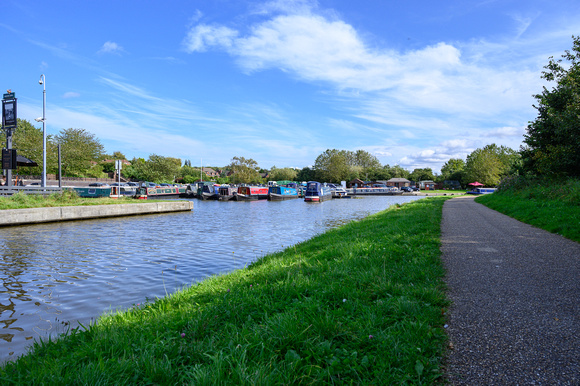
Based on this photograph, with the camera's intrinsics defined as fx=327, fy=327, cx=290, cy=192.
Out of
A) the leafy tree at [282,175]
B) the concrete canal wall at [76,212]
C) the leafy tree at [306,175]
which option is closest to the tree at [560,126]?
the concrete canal wall at [76,212]

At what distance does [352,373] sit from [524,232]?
342 inches

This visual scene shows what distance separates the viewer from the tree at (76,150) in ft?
146

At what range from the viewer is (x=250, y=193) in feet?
146

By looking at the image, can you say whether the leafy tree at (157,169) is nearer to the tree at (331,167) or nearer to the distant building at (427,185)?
the tree at (331,167)

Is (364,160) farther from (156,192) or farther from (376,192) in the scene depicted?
(156,192)

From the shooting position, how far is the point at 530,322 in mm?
3123

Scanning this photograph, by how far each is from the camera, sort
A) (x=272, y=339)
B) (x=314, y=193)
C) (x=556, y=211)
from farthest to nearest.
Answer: (x=314, y=193) → (x=556, y=211) → (x=272, y=339)

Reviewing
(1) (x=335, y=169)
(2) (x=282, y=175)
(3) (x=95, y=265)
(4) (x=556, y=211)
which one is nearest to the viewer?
(3) (x=95, y=265)

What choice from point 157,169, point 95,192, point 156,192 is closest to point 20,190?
point 95,192

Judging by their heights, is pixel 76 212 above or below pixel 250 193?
below

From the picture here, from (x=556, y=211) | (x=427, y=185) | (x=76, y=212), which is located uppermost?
(x=427, y=185)

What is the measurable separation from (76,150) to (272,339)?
51.6 m

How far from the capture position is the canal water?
482 cm

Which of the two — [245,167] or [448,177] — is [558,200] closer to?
[245,167]
